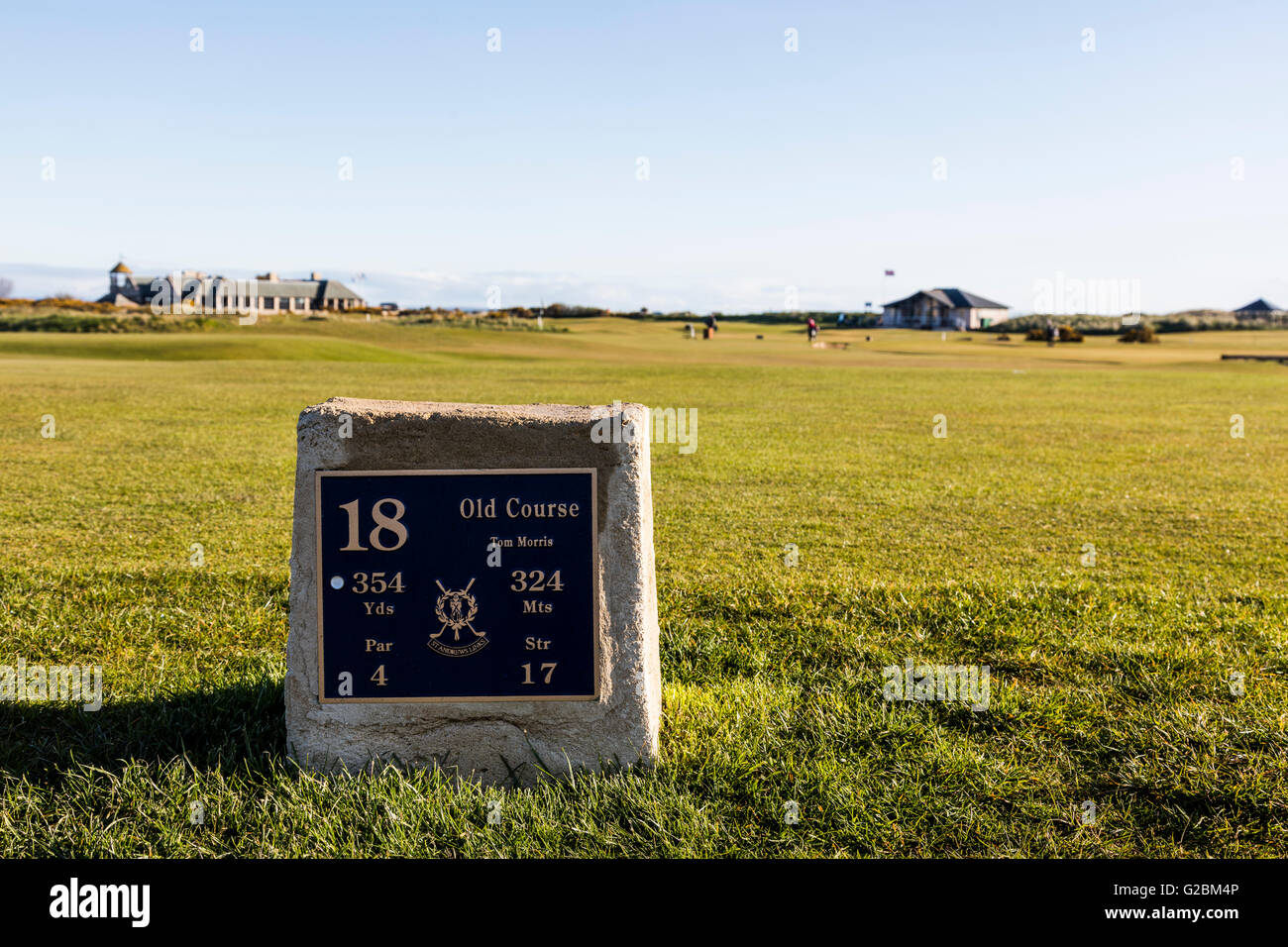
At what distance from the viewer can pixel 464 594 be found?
3824mm

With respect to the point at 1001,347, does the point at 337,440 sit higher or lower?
lower

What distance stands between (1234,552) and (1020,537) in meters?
1.70

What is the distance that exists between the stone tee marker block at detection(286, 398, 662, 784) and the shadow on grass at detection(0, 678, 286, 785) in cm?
38

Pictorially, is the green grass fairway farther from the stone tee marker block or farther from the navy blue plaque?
the navy blue plaque

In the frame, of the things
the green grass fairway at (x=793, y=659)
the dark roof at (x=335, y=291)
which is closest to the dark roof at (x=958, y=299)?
the dark roof at (x=335, y=291)

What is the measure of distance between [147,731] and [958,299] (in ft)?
391

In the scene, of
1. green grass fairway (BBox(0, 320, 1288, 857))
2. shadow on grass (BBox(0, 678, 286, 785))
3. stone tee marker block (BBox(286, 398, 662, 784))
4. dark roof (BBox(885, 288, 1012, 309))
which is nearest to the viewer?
green grass fairway (BBox(0, 320, 1288, 857))

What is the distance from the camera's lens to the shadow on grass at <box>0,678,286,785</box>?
3.89 metres

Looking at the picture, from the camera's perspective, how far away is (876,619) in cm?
586

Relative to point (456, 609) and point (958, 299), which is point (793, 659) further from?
point (958, 299)

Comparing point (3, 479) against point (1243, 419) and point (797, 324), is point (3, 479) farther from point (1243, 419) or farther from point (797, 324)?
point (797, 324)

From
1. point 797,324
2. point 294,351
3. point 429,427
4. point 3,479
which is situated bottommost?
point 3,479

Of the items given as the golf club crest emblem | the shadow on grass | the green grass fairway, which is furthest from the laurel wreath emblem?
the shadow on grass

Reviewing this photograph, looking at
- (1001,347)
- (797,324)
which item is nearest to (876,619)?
(1001,347)
